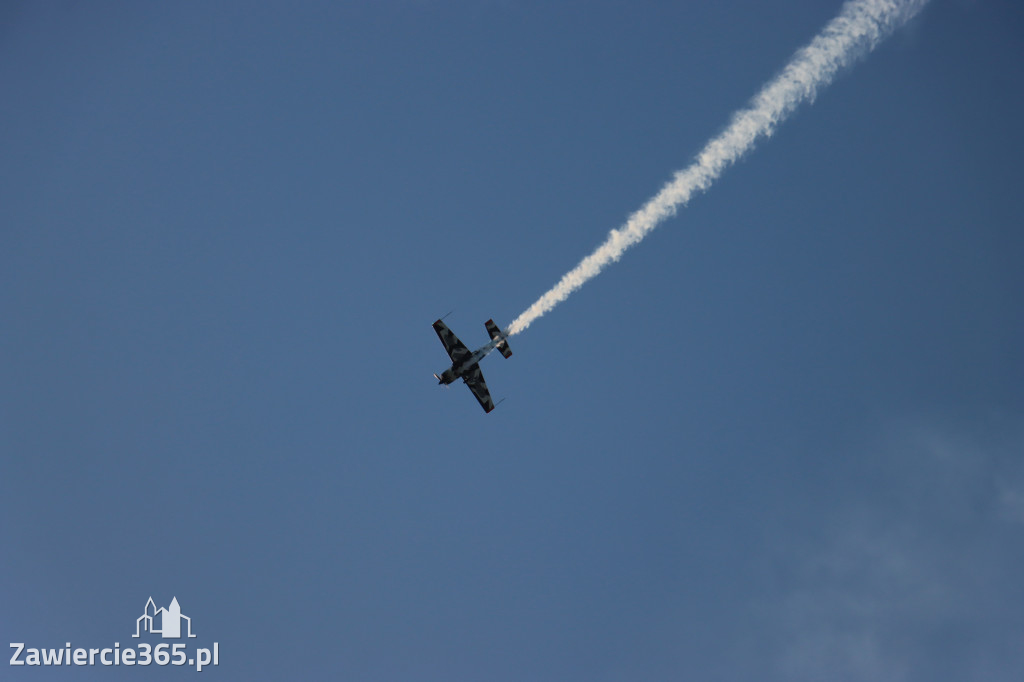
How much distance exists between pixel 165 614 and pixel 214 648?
6495 mm

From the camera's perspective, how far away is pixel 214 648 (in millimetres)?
72875

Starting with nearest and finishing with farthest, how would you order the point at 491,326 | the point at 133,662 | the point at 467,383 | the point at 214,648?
the point at 491,326 < the point at 467,383 < the point at 133,662 < the point at 214,648

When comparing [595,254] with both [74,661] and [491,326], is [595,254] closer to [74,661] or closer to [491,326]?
[491,326]

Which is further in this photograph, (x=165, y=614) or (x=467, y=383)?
(x=165, y=614)

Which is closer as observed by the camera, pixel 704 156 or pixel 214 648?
pixel 704 156

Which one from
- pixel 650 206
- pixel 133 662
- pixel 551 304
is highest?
pixel 650 206

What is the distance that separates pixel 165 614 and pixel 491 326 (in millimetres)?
51374

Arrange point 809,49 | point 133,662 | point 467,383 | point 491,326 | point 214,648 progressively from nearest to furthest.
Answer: point 809,49, point 491,326, point 467,383, point 133,662, point 214,648

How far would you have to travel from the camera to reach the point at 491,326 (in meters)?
50.2

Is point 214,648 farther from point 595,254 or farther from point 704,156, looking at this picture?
point 704,156

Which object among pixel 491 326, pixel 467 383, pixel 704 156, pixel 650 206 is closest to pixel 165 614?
pixel 467 383

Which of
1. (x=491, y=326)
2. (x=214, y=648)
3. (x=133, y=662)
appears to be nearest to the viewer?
(x=491, y=326)

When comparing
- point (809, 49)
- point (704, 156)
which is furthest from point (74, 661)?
point (809, 49)

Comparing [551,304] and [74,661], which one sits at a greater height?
[551,304]
